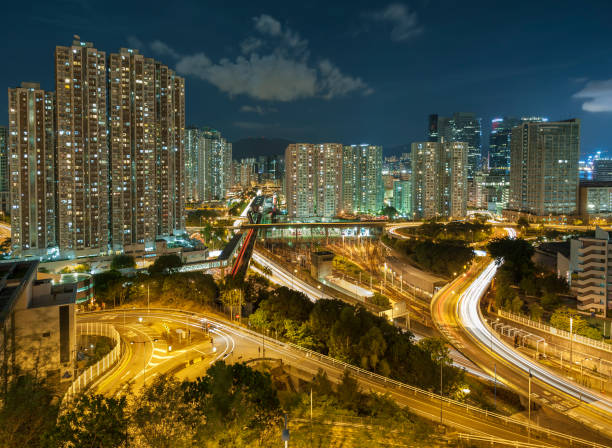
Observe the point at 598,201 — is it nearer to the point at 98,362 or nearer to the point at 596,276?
the point at 596,276

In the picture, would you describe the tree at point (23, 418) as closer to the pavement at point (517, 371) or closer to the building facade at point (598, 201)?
the pavement at point (517, 371)

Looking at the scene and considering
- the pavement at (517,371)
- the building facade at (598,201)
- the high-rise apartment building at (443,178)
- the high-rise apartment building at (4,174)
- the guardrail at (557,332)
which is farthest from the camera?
the high-rise apartment building at (443,178)

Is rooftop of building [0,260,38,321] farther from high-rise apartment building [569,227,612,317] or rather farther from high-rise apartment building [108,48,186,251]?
high-rise apartment building [569,227,612,317]

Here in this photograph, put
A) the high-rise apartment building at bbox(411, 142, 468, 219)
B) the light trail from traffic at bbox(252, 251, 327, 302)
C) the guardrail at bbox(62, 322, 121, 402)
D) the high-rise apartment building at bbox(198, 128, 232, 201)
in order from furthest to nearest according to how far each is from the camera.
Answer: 1. the high-rise apartment building at bbox(198, 128, 232, 201)
2. the high-rise apartment building at bbox(411, 142, 468, 219)
3. the light trail from traffic at bbox(252, 251, 327, 302)
4. the guardrail at bbox(62, 322, 121, 402)

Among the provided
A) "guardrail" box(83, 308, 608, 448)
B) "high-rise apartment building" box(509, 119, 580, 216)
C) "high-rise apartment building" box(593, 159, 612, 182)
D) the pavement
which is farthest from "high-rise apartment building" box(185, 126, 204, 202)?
"high-rise apartment building" box(593, 159, 612, 182)

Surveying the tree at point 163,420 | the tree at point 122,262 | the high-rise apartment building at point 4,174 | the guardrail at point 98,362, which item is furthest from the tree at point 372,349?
the high-rise apartment building at point 4,174

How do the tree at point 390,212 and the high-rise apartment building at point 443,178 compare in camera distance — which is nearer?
the high-rise apartment building at point 443,178
